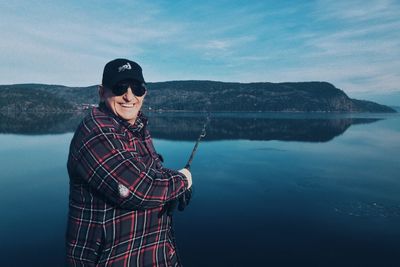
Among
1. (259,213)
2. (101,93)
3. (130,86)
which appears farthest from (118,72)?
(259,213)

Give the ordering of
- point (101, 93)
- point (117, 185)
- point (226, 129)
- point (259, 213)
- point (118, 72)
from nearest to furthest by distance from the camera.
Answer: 1. point (117, 185)
2. point (118, 72)
3. point (101, 93)
4. point (259, 213)
5. point (226, 129)

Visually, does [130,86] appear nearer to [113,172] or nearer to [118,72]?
[118,72]

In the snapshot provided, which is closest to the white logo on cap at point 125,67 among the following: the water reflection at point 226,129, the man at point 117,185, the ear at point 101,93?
the man at point 117,185

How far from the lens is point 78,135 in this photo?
93.8 inches

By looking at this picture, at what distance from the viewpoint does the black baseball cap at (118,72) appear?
2.62m

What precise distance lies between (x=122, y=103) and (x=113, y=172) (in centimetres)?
68

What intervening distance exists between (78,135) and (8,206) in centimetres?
2003

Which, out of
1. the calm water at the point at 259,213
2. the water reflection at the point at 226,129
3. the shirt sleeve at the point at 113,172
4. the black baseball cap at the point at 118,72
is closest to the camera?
the shirt sleeve at the point at 113,172

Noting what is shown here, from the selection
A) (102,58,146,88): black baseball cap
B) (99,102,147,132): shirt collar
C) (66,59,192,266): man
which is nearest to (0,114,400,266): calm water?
(66,59,192,266): man

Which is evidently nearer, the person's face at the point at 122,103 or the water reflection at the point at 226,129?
the person's face at the point at 122,103

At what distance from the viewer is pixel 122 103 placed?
269 centimetres

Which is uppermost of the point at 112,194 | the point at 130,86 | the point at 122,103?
the point at 130,86

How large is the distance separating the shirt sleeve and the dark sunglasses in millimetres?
476

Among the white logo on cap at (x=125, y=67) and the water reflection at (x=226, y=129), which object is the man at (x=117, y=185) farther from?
the water reflection at (x=226, y=129)
